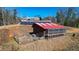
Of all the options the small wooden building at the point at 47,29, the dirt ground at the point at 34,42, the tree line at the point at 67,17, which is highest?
the tree line at the point at 67,17

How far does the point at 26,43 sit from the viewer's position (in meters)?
4.07

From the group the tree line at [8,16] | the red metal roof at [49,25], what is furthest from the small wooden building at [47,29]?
the tree line at [8,16]

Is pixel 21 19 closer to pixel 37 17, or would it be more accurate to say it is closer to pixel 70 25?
Result: pixel 37 17

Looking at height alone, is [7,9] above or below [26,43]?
above

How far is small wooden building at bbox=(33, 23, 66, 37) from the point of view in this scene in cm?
408

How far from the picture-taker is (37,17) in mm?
4066

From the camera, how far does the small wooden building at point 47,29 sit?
4.08 meters

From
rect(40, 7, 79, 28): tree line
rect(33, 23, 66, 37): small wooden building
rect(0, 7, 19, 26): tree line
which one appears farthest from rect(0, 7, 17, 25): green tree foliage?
rect(40, 7, 79, 28): tree line

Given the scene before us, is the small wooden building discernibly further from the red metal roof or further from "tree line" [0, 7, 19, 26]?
"tree line" [0, 7, 19, 26]

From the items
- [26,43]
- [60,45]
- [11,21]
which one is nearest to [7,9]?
[11,21]

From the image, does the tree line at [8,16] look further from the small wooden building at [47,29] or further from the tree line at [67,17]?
the tree line at [67,17]

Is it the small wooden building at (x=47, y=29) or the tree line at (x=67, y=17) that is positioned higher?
the tree line at (x=67, y=17)
